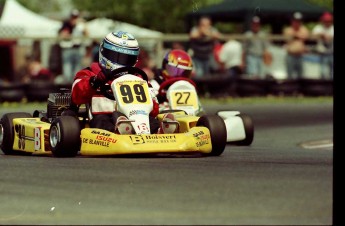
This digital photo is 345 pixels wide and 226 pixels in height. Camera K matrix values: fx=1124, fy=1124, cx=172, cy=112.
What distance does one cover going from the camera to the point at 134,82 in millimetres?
9312

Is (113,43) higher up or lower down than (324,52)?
higher up

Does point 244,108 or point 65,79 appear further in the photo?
point 65,79

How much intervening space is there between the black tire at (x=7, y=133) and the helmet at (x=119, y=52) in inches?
Result: 40.1

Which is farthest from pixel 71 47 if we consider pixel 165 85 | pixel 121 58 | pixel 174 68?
pixel 121 58

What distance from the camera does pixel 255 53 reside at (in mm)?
22453

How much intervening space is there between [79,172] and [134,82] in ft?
5.80

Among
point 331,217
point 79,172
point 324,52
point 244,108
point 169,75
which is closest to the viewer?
point 331,217

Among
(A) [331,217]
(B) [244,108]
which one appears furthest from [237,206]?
(B) [244,108]

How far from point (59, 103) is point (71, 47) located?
1113 cm

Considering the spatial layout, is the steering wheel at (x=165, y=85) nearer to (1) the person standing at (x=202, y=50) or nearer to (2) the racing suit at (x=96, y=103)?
(2) the racing suit at (x=96, y=103)

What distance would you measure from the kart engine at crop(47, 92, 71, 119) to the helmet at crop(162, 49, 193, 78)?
3.08 meters

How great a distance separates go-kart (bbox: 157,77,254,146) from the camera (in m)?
11.7

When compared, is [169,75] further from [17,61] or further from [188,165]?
[17,61]

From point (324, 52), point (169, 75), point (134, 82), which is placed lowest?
point (324, 52)
